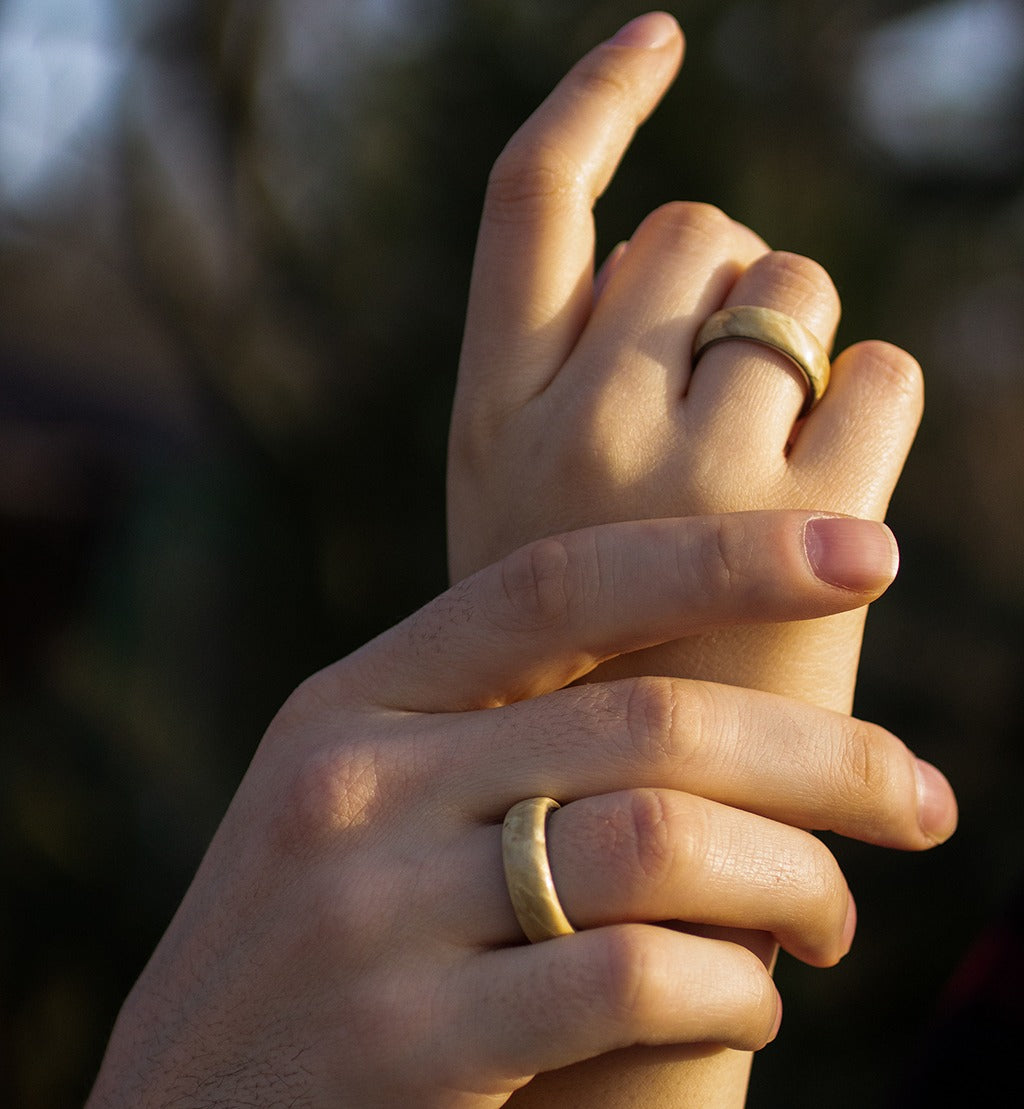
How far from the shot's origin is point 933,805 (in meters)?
0.98

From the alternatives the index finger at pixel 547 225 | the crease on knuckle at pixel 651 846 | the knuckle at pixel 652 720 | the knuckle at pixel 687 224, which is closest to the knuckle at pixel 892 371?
the knuckle at pixel 687 224

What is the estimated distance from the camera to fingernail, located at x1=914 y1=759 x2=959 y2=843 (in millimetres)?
969

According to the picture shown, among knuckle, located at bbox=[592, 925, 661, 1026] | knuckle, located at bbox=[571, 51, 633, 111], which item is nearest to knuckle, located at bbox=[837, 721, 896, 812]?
knuckle, located at bbox=[592, 925, 661, 1026]

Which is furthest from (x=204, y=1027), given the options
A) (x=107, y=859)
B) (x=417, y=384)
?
(x=107, y=859)

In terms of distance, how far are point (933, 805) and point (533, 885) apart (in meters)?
0.44

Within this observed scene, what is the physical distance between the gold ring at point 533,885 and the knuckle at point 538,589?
184 millimetres

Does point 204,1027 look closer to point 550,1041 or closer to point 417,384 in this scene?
point 550,1041

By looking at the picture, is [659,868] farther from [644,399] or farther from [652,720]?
[644,399]

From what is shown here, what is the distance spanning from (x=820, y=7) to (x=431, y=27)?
1233mm

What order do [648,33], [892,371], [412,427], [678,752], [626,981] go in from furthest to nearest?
1. [412,427]
2. [648,33]
3. [892,371]
4. [678,752]
5. [626,981]

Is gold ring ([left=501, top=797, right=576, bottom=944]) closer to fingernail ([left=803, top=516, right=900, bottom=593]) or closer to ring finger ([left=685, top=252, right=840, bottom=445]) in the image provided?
fingernail ([left=803, top=516, right=900, bottom=593])

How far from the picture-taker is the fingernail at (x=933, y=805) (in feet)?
3.18

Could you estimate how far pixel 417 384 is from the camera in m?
3.30

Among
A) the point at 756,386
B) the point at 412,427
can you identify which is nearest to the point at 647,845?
the point at 756,386
